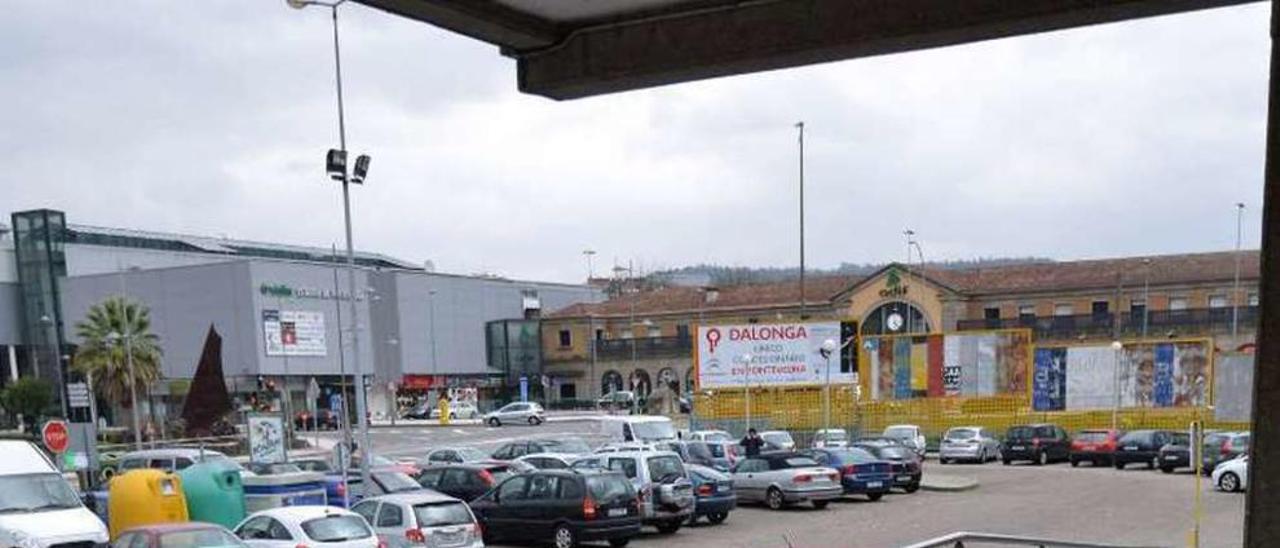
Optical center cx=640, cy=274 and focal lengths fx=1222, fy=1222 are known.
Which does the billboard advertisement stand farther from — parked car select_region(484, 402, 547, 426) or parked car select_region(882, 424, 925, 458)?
parked car select_region(484, 402, 547, 426)

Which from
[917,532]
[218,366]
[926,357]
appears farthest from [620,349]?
[917,532]

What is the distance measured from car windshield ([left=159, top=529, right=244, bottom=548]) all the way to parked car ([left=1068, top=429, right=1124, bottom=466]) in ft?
97.8

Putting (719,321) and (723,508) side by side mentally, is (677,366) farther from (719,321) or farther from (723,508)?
(723,508)

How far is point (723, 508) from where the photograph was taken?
24.2 metres

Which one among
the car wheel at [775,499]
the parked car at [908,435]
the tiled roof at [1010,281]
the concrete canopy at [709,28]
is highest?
the concrete canopy at [709,28]

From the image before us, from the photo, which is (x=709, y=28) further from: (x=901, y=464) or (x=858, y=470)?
(x=901, y=464)

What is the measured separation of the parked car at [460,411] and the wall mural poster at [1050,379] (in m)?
45.2

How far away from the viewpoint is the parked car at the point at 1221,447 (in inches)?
1248

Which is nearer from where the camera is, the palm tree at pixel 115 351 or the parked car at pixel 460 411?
the palm tree at pixel 115 351

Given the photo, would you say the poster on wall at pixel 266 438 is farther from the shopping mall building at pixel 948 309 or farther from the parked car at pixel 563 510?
the shopping mall building at pixel 948 309

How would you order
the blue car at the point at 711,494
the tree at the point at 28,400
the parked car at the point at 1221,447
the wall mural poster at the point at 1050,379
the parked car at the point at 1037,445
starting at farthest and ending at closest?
1. the tree at the point at 28,400
2. the wall mural poster at the point at 1050,379
3. the parked car at the point at 1037,445
4. the parked car at the point at 1221,447
5. the blue car at the point at 711,494

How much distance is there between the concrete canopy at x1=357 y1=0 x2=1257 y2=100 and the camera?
6863 millimetres

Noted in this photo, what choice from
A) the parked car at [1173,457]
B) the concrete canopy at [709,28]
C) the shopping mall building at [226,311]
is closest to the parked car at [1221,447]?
the parked car at [1173,457]

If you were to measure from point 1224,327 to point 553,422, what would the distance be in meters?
39.3
